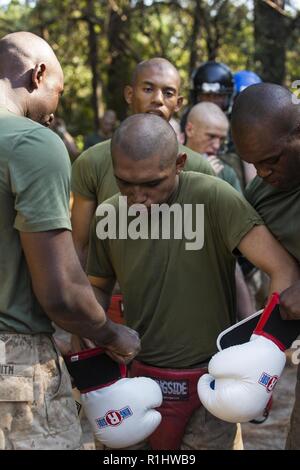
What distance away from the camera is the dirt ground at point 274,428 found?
16.8 feet

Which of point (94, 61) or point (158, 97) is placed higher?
point (158, 97)

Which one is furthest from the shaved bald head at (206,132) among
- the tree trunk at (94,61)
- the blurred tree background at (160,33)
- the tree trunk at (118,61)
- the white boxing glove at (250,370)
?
the tree trunk at (94,61)

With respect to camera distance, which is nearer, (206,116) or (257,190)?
(257,190)

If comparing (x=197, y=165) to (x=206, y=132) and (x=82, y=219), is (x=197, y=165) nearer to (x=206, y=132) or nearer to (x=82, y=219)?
(x=82, y=219)

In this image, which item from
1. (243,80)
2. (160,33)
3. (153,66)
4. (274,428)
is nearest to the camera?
(153,66)

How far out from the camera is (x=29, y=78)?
112 inches

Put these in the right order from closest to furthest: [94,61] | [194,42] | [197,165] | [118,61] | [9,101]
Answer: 1. [9,101]
2. [197,165]
3. [194,42]
4. [94,61]
5. [118,61]

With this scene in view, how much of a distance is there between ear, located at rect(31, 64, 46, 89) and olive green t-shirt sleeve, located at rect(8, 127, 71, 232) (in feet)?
1.02

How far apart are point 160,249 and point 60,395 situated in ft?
2.91

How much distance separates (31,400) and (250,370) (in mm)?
851

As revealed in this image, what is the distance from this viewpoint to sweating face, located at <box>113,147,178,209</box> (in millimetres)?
3279

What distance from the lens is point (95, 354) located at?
317 cm

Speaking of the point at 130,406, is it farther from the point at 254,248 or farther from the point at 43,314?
the point at 254,248

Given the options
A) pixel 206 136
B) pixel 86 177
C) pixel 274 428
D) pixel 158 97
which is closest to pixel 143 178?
pixel 86 177
